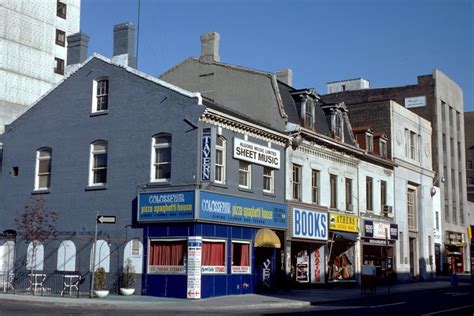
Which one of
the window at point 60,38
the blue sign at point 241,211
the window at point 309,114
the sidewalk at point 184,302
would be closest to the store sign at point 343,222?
the blue sign at point 241,211

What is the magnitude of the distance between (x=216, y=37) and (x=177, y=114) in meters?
10.9

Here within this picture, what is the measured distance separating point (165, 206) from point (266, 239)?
579cm

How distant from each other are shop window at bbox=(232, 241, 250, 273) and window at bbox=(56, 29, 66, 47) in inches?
1661

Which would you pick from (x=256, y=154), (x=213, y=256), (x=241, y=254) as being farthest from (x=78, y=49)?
(x=241, y=254)

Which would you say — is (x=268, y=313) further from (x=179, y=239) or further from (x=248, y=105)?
(x=248, y=105)

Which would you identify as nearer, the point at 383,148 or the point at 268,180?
the point at 268,180

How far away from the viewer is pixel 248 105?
36031mm

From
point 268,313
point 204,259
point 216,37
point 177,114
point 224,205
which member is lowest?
point 268,313

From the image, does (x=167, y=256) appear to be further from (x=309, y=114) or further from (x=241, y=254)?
(x=309, y=114)

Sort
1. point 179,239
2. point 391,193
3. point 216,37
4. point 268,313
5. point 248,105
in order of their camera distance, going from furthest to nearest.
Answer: point 391,193, point 216,37, point 248,105, point 179,239, point 268,313

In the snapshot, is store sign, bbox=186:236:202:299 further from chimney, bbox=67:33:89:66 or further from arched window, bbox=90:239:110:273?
chimney, bbox=67:33:89:66

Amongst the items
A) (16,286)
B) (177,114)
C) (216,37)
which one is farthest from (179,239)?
(216,37)

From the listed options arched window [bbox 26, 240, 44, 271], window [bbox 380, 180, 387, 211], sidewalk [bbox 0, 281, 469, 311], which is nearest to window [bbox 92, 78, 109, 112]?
arched window [bbox 26, 240, 44, 271]

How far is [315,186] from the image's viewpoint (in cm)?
3700
